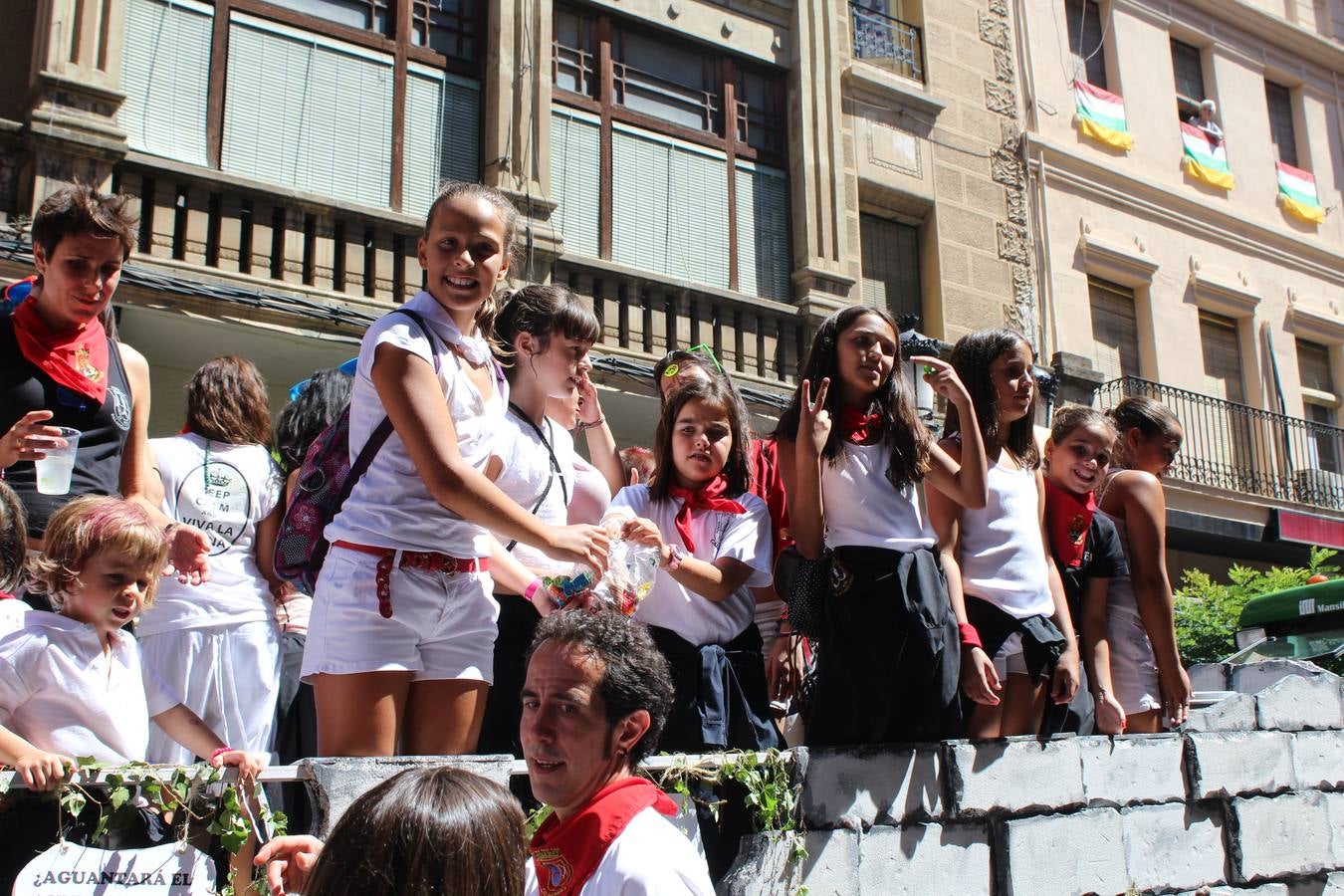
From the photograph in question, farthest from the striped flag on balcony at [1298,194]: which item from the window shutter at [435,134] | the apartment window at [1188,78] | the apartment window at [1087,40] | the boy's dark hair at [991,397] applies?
the boy's dark hair at [991,397]

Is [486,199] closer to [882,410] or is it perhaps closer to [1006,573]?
[882,410]

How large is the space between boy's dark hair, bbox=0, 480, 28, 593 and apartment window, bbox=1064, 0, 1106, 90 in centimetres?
1640

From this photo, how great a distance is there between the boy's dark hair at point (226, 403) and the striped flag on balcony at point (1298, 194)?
18365mm

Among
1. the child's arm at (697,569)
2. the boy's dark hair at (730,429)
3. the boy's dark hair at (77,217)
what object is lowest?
the child's arm at (697,569)

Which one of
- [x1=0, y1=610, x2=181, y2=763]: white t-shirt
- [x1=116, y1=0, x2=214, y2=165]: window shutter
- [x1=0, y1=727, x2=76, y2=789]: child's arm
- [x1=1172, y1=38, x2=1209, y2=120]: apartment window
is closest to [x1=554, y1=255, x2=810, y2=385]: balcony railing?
[x1=116, y1=0, x2=214, y2=165]: window shutter

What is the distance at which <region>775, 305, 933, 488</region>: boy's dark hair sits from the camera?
4168mm

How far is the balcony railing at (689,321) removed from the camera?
1120cm

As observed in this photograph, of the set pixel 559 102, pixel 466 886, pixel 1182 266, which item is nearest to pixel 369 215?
pixel 559 102

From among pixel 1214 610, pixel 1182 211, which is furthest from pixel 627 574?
pixel 1182 211

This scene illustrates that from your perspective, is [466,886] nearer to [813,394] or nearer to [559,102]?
[813,394]

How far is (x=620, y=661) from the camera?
9.02 ft

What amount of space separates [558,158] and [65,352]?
825 cm

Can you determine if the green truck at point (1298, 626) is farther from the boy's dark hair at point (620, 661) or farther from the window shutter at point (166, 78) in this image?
the window shutter at point (166, 78)

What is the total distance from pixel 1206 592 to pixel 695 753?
37.0 feet
